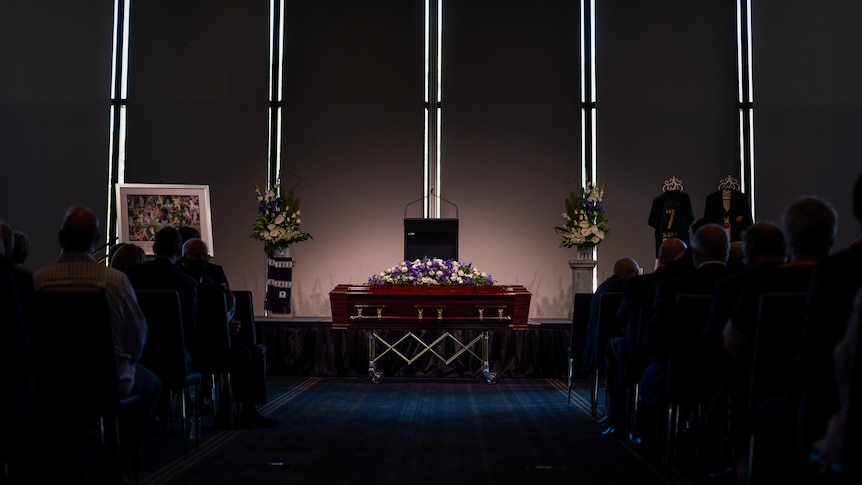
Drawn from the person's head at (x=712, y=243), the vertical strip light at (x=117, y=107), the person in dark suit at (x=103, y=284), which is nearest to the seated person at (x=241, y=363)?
the person in dark suit at (x=103, y=284)

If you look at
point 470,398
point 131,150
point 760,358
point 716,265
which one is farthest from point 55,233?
point 760,358

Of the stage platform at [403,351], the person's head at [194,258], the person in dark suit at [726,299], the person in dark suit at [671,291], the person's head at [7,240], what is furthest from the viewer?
the stage platform at [403,351]

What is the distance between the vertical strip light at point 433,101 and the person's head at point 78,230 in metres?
7.32

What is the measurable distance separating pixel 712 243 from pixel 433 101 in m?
7.16

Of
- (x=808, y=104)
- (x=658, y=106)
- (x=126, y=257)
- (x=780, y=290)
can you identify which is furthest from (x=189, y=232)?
(x=808, y=104)

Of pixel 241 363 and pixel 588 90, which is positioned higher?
pixel 588 90

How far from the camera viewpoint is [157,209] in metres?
9.07

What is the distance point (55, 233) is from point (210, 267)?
5.20 metres

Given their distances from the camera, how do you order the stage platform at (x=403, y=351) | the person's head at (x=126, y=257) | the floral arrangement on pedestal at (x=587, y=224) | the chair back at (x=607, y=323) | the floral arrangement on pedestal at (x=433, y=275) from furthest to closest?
the floral arrangement on pedestal at (x=587, y=224) → the stage platform at (x=403, y=351) → the floral arrangement on pedestal at (x=433, y=275) → the chair back at (x=607, y=323) → the person's head at (x=126, y=257)

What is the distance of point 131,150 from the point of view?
415 inches

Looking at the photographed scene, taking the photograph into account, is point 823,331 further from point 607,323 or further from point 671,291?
point 607,323

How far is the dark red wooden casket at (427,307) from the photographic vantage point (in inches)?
289

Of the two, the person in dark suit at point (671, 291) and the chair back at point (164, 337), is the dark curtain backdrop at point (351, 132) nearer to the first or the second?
the chair back at point (164, 337)

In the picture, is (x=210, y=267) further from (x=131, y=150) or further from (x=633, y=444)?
(x=131, y=150)
